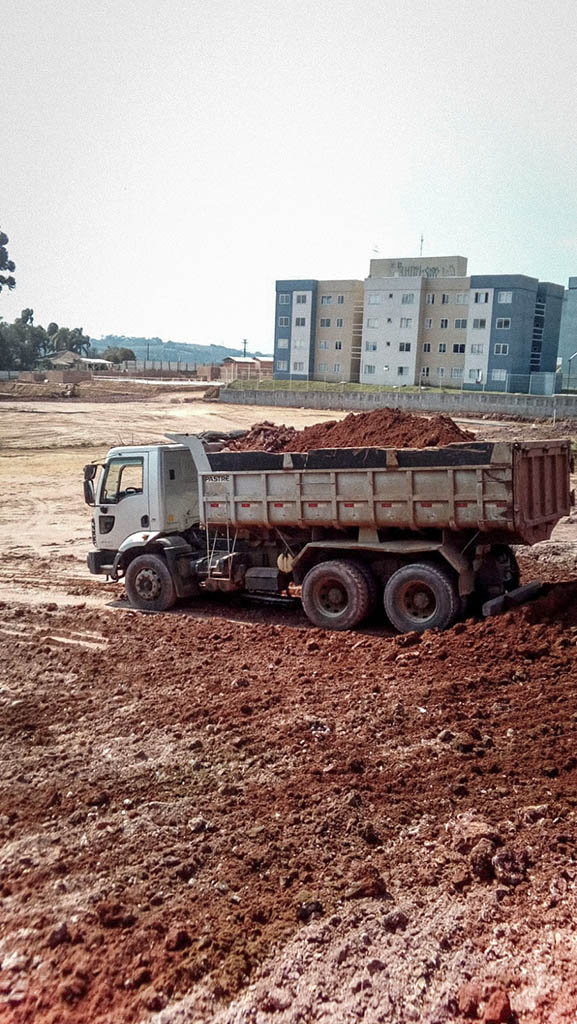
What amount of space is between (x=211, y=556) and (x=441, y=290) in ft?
219

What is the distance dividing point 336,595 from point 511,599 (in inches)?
92.3

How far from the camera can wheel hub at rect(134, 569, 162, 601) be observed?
1442 cm

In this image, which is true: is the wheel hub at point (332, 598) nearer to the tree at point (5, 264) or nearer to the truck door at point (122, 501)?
the truck door at point (122, 501)

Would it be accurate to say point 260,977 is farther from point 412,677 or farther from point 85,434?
point 85,434

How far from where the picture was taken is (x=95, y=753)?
Answer: 8477 mm

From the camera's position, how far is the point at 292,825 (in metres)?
6.95

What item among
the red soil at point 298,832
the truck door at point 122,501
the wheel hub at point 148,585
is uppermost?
the truck door at point 122,501

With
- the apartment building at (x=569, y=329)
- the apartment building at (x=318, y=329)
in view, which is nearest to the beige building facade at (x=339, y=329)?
the apartment building at (x=318, y=329)

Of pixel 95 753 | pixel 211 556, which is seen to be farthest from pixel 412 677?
pixel 211 556

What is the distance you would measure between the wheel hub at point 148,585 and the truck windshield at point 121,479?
1.25 meters

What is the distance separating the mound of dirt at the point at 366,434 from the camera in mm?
13031

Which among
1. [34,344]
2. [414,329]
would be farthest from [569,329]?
[34,344]

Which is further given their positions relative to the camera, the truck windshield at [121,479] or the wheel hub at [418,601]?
the truck windshield at [121,479]

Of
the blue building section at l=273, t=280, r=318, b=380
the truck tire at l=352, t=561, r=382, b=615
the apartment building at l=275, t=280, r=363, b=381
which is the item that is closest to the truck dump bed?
the truck tire at l=352, t=561, r=382, b=615
